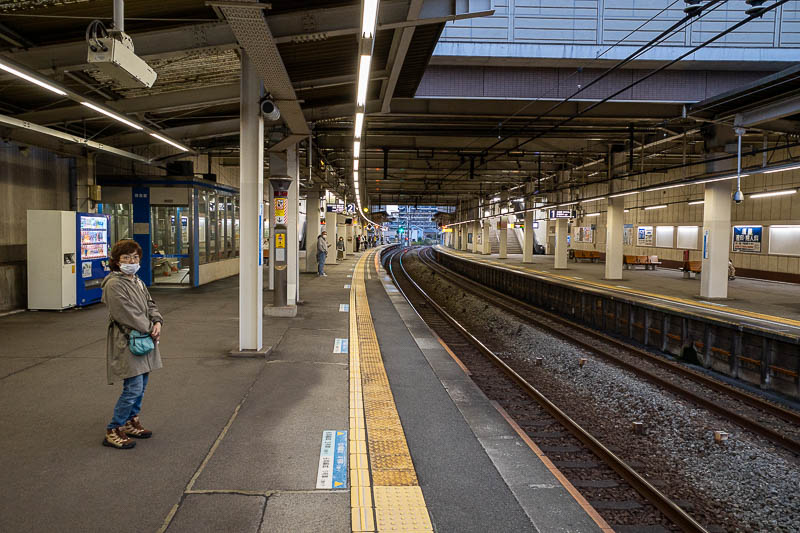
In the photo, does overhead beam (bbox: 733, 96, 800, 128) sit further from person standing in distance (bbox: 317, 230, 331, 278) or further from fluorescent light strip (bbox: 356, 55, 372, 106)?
person standing in distance (bbox: 317, 230, 331, 278)

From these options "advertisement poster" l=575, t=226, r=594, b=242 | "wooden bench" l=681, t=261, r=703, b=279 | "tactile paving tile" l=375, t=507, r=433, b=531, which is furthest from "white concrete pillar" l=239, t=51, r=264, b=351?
"advertisement poster" l=575, t=226, r=594, b=242

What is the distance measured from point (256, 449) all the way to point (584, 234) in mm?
38397

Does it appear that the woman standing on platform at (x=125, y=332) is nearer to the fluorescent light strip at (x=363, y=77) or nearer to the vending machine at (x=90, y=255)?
the fluorescent light strip at (x=363, y=77)

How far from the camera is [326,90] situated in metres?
10.9

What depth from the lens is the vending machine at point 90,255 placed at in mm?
11234

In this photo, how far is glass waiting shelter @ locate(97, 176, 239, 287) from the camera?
596 inches

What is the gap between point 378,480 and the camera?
12.8 feet

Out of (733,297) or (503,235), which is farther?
(503,235)

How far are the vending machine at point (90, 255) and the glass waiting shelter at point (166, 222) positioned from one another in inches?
111

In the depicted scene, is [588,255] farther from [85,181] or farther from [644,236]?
[85,181]

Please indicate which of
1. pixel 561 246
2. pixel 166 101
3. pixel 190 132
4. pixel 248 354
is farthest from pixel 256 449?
pixel 561 246

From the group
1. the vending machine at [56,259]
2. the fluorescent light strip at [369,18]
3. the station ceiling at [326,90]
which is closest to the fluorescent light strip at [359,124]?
the station ceiling at [326,90]

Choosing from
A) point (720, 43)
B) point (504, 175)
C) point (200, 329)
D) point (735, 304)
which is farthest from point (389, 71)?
point (504, 175)

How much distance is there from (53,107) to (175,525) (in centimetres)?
1048
